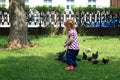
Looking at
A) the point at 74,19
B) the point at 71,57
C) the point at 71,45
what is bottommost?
the point at 71,57

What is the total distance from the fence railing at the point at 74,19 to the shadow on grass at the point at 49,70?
32.7 ft

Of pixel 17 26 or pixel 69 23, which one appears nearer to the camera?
pixel 69 23

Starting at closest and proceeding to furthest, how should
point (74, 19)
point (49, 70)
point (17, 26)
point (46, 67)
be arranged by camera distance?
1. point (49, 70)
2. point (46, 67)
3. point (17, 26)
4. point (74, 19)

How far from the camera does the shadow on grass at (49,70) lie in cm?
1019

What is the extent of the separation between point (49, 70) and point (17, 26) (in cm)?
535

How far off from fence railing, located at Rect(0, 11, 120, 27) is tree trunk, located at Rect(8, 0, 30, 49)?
6.53m

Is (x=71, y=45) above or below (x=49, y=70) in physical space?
above

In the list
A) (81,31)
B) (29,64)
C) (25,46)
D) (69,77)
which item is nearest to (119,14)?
(81,31)

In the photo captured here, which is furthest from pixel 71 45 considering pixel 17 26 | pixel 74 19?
pixel 74 19

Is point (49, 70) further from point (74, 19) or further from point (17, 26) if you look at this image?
point (74, 19)

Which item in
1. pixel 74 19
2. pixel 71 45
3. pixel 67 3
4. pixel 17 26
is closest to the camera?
pixel 71 45

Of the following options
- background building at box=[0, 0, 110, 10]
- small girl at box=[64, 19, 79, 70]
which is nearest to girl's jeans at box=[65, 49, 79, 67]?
small girl at box=[64, 19, 79, 70]

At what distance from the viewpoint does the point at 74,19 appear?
23453 millimetres

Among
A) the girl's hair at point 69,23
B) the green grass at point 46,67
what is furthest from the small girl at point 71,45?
the green grass at point 46,67
